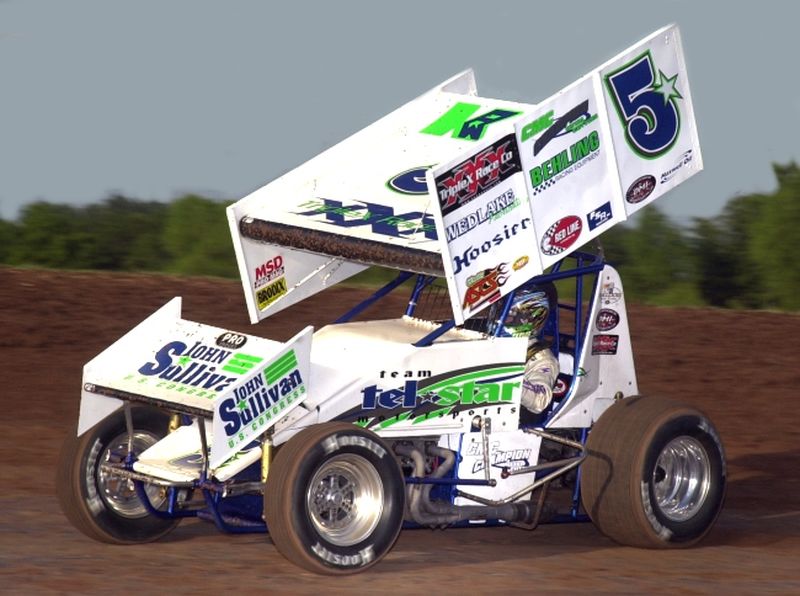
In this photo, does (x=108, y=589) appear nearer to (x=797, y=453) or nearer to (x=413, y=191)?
(x=413, y=191)

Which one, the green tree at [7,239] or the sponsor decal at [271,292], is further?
the green tree at [7,239]

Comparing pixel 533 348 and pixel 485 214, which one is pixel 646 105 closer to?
pixel 485 214

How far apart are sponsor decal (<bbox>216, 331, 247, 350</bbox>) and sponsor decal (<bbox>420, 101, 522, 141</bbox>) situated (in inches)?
83.9

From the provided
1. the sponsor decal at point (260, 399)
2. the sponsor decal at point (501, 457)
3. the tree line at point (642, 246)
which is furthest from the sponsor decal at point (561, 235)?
the tree line at point (642, 246)

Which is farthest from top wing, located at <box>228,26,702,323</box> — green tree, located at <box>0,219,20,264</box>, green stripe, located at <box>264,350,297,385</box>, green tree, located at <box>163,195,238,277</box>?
green tree, located at <box>0,219,20,264</box>

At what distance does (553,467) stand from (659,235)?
10746 millimetres

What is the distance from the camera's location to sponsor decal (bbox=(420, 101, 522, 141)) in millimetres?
10383

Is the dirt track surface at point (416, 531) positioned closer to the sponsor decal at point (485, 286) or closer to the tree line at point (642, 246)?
the sponsor decal at point (485, 286)

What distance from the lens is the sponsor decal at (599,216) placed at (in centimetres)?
966

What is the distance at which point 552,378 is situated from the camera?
984cm

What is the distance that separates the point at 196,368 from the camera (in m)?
9.17

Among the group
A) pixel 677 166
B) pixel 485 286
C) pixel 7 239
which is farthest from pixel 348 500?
pixel 7 239

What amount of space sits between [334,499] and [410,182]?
7.43 feet

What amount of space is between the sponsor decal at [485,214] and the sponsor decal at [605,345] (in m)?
1.39
